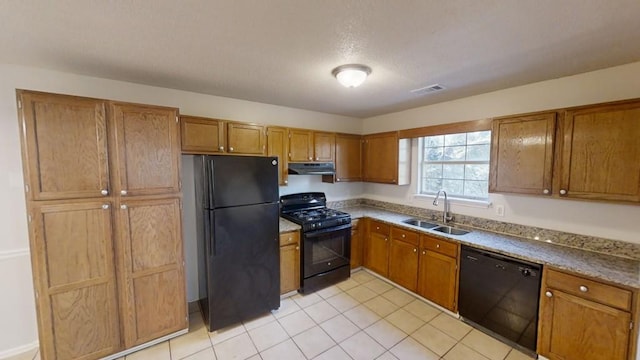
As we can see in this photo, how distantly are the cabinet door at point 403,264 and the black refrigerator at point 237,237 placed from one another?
1509 millimetres

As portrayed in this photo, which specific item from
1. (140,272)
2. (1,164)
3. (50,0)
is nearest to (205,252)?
(140,272)

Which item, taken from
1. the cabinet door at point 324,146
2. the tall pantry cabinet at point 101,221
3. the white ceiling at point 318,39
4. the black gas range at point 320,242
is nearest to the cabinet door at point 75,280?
the tall pantry cabinet at point 101,221

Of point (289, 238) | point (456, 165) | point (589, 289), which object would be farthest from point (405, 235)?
point (589, 289)

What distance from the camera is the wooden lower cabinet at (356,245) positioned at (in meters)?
3.52

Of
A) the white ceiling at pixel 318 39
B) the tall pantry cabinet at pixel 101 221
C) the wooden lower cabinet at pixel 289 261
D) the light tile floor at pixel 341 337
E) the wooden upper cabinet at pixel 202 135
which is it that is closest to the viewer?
the white ceiling at pixel 318 39

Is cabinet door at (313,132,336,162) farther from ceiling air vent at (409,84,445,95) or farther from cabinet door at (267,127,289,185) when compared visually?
ceiling air vent at (409,84,445,95)

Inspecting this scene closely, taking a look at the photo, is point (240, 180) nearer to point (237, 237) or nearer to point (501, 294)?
point (237, 237)

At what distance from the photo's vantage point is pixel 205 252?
234 centimetres

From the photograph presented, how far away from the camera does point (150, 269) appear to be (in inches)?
83.4

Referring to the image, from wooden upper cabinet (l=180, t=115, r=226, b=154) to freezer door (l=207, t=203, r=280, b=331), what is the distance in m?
0.75

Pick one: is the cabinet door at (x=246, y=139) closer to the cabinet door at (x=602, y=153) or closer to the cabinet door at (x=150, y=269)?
the cabinet door at (x=150, y=269)

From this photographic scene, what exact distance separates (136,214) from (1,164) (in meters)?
1.12

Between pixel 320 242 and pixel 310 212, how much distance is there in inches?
21.2

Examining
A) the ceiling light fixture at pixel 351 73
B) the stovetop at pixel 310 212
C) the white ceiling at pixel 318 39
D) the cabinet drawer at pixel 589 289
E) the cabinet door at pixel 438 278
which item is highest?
the white ceiling at pixel 318 39
